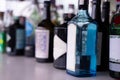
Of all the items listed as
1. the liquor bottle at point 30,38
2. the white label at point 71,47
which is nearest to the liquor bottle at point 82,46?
the white label at point 71,47

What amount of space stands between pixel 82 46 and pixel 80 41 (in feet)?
0.06

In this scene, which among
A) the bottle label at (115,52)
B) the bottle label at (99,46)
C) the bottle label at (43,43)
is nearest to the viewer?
the bottle label at (115,52)

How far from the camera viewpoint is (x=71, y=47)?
29.4 inches

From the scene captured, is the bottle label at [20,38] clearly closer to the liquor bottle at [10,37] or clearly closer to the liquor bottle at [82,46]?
the liquor bottle at [10,37]

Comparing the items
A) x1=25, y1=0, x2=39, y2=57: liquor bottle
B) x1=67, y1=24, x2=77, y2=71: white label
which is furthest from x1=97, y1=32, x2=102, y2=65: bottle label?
x1=25, y1=0, x2=39, y2=57: liquor bottle

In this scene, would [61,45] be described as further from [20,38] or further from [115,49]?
[20,38]

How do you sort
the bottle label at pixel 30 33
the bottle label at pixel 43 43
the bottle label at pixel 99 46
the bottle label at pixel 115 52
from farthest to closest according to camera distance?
the bottle label at pixel 30 33, the bottle label at pixel 43 43, the bottle label at pixel 99 46, the bottle label at pixel 115 52

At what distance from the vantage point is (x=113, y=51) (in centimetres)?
72

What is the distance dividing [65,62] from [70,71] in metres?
0.08

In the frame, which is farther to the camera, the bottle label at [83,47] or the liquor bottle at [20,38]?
the liquor bottle at [20,38]

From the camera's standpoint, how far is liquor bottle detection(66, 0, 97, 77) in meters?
0.73

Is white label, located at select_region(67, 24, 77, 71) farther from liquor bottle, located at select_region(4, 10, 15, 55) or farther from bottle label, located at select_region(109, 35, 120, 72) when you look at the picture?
liquor bottle, located at select_region(4, 10, 15, 55)

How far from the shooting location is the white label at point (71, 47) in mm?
737

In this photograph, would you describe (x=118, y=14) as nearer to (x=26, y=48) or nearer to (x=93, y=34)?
(x=93, y=34)
